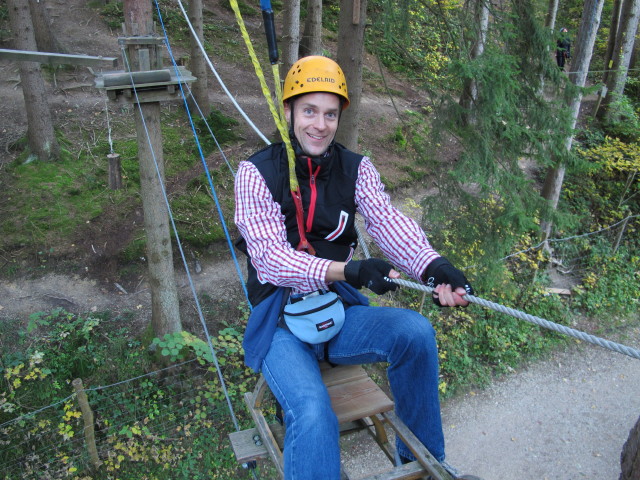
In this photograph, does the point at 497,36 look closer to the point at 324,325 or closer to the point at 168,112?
the point at 324,325

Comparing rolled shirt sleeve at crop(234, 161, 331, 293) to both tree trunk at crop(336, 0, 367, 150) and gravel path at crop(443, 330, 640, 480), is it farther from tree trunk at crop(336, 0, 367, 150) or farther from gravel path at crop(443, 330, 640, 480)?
gravel path at crop(443, 330, 640, 480)

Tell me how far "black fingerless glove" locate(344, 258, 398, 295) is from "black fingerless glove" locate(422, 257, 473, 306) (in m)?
0.23

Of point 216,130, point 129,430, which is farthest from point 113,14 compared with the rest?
point 129,430

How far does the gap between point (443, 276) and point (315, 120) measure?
36.1 inches

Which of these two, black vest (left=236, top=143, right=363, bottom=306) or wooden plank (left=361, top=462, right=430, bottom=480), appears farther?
black vest (left=236, top=143, right=363, bottom=306)

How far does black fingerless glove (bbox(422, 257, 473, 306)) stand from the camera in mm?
1912

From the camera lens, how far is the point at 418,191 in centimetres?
926

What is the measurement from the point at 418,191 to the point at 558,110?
3.75 m

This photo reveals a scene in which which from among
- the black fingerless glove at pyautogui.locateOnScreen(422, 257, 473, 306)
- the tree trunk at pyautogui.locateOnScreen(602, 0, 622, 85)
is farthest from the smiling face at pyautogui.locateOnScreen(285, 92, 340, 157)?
the tree trunk at pyautogui.locateOnScreen(602, 0, 622, 85)

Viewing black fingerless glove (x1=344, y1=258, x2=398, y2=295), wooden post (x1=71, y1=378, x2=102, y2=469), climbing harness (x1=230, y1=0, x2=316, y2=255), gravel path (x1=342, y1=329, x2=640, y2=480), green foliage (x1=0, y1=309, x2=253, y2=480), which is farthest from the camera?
gravel path (x1=342, y1=329, x2=640, y2=480)

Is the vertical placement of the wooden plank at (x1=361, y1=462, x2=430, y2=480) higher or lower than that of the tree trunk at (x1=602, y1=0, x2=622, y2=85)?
lower

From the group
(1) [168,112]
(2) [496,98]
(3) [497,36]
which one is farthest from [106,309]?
(3) [497,36]

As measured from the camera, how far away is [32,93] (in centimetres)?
675

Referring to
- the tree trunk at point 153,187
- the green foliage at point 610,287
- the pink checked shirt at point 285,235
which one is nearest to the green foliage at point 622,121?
the green foliage at point 610,287
